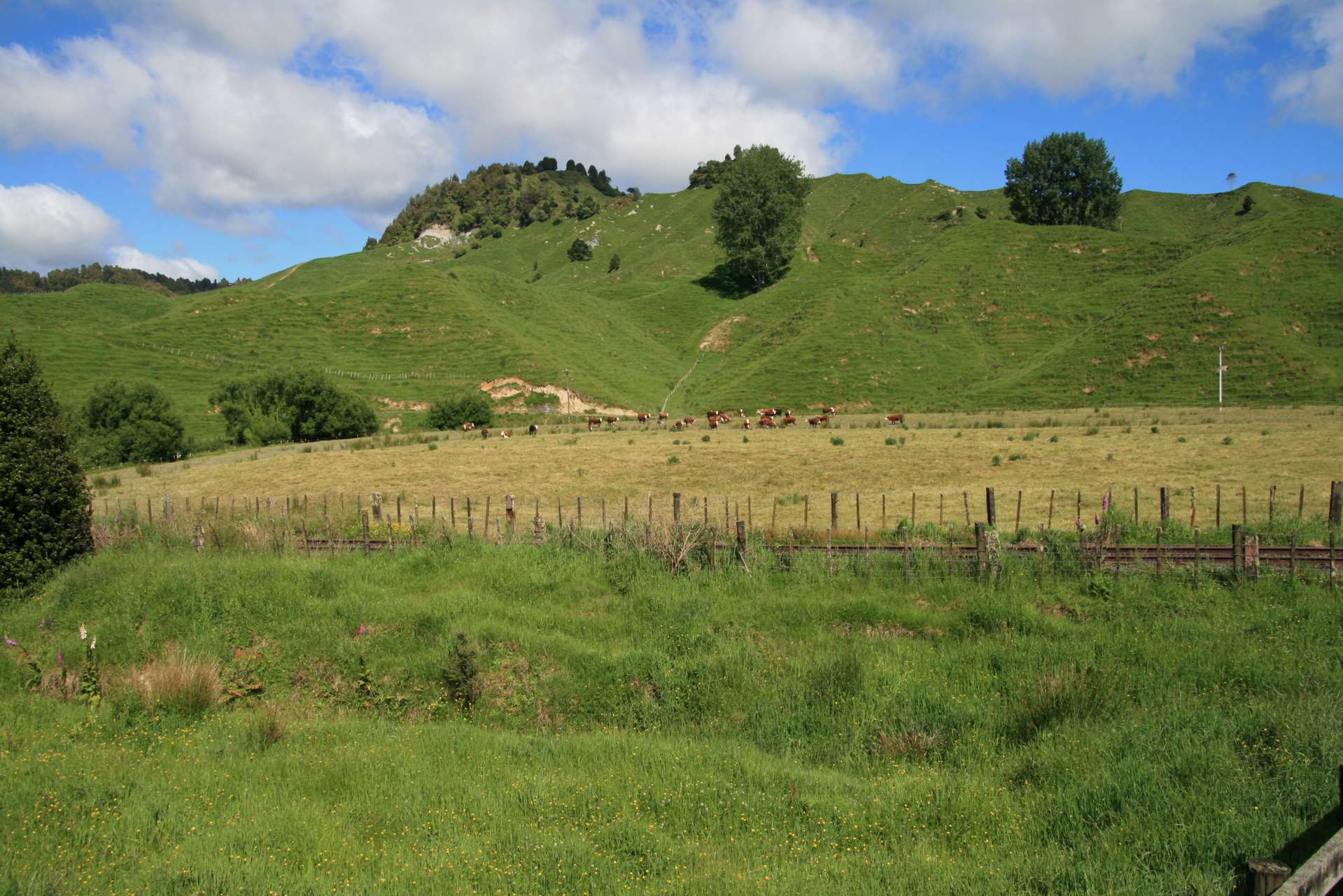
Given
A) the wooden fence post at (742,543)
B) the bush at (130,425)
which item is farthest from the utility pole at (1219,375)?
the bush at (130,425)

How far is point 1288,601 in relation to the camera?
38.2 ft

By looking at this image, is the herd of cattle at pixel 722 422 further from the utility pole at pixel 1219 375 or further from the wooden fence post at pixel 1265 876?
the wooden fence post at pixel 1265 876

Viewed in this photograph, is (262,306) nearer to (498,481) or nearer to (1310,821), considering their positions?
(498,481)

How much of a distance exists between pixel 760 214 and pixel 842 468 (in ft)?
251

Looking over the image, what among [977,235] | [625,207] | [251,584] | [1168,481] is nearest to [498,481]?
[251,584]

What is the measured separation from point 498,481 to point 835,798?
26452mm

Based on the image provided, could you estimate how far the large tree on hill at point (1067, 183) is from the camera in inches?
4218

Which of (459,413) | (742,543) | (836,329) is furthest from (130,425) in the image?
(836,329)

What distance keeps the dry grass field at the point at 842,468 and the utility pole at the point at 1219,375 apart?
460 cm

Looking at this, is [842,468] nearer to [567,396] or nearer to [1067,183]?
[567,396]

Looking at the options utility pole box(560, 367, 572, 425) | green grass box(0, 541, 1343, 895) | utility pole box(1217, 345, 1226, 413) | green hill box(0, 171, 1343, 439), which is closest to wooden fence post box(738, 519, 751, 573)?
green grass box(0, 541, 1343, 895)

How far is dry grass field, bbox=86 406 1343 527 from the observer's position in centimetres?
2327

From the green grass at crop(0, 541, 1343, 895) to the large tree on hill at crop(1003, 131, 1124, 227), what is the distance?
371 feet

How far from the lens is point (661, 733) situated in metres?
9.77
